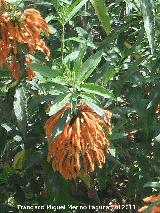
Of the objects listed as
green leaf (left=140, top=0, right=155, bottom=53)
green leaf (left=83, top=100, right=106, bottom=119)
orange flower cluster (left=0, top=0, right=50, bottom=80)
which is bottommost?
green leaf (left=83, top=100, right=106, bottom=119)

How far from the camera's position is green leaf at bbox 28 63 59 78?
7.81 feet

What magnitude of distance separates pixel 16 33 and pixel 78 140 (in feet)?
2.49

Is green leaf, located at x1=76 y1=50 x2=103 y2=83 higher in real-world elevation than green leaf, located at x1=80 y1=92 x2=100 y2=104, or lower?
higher

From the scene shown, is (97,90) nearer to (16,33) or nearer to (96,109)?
(96,109)

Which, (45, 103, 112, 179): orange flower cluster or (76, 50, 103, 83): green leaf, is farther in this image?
(76, 50, 103, 83): green leaf

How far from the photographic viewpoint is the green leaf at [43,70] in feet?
7.81

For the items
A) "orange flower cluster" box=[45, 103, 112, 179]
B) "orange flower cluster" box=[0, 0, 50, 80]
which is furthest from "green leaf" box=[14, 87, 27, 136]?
"orange flower cluster" box=[45, 103, 112, 179]

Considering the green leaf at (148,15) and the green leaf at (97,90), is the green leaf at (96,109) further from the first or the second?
the green leaf at (148,15)

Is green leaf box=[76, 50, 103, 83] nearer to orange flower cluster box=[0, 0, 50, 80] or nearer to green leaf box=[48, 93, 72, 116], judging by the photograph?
green leaf box=[48, 93, 72, 116]

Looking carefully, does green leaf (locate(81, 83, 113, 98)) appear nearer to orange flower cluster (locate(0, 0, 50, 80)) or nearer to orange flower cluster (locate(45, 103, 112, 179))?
orange flower cluster (locate(45, 103, 112, 179))

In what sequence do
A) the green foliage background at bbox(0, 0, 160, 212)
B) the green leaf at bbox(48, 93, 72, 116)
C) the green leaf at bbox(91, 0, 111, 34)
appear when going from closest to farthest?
the green leaf at bbox(91, 0, 111, 34) → the green leaf at bbox(48, 93, 72, 116) → the green foliage background at bbox(0, 0, 160, 212)

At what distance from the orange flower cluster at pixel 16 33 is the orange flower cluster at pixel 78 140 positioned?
454 mm

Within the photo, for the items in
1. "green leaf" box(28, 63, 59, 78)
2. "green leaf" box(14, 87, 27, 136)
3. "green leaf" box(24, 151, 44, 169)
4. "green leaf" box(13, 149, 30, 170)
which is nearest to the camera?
"green leaf" box(28, 63, 59, 78)

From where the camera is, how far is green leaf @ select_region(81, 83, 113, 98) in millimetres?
2342
